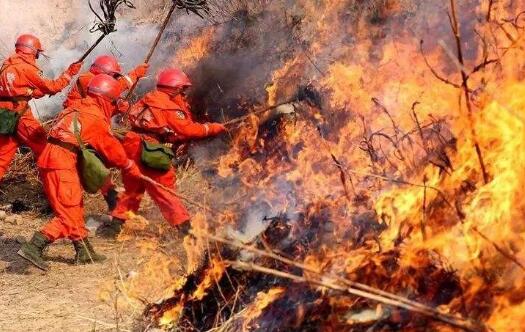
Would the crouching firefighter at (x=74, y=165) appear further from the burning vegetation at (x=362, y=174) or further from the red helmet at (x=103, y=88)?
the burning vegetation at (x=362, y=174)

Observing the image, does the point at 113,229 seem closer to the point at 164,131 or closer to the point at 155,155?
the point at 155,155

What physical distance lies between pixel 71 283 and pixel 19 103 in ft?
7.86

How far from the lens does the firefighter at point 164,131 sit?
5668 millimetres

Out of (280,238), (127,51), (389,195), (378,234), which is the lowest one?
Result: (280,238)

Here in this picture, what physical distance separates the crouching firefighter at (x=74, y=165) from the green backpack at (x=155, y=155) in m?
0.22

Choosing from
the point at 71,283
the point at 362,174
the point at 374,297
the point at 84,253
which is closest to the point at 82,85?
the point at 84,253

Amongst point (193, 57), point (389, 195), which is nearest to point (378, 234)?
point (389, 195)

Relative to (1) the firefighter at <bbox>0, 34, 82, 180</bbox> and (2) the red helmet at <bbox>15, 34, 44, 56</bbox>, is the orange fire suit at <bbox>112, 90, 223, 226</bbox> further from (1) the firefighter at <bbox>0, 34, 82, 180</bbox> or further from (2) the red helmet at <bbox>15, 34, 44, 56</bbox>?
(2) the red helmet at <bbox>15, 34, 44, 56</bbox>

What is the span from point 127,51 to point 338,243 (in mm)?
7072

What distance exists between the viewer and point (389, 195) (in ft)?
12.3

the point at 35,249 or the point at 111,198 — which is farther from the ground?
the point at 111,198

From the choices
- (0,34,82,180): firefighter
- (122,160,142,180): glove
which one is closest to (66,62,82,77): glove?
(0,34,82,180): firefighter

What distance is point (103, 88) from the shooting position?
→ 18.0ft

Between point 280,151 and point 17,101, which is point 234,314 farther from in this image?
point 17,101
